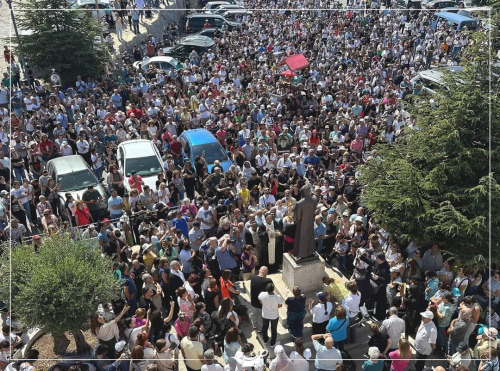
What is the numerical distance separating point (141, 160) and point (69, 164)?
2.12 metres

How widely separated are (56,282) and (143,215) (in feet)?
14.4

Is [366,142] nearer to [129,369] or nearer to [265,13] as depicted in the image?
[129,369]

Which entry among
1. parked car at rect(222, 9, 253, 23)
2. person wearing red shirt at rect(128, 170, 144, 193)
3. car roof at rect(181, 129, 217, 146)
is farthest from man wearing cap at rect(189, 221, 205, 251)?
parked car at rect(222, 9, 253, 23)

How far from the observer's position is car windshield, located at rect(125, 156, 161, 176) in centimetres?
1577

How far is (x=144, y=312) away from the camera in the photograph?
361 inches

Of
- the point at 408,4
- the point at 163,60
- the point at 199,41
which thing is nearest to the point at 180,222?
the point at 163,60

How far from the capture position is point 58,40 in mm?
24266

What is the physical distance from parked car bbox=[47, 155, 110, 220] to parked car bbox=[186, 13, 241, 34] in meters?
22.5

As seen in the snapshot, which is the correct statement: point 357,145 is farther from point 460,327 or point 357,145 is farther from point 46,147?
point 46,147

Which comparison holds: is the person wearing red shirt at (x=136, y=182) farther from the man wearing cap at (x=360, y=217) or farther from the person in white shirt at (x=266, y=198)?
the man wearing cap at (x=360, y=217)

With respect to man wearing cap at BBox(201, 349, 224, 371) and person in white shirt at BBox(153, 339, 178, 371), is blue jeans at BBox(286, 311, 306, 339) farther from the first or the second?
person in white shirt at BBox(153, 339, 178, 371)

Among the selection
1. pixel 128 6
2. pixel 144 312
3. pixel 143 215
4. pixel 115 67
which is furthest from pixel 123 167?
pixel 128 6

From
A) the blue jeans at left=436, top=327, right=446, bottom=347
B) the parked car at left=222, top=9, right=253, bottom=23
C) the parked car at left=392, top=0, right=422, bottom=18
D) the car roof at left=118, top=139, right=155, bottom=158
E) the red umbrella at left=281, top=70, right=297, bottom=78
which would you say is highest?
the parked car at left=392, top=0, right=422, bottom=18

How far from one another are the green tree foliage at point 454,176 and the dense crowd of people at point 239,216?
1.62ft
